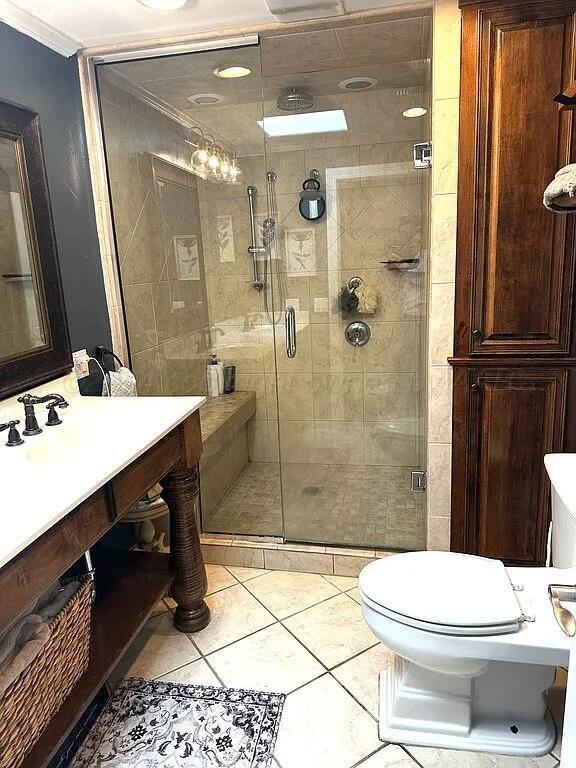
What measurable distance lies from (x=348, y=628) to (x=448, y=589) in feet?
2.41

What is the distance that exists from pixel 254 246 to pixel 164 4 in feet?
4.96

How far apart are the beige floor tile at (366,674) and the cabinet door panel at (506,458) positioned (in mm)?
590

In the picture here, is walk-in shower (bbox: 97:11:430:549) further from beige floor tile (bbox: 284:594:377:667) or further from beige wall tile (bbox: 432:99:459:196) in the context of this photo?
beige wall tile (bbox: 432:99:459:196)

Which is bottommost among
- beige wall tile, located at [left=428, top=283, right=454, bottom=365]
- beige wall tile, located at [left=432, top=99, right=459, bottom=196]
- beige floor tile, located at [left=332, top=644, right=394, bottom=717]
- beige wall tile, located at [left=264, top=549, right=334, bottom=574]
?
beige floor tile, located at [left=332, top=644, right=394, bottom=717]

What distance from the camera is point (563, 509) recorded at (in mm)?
1507

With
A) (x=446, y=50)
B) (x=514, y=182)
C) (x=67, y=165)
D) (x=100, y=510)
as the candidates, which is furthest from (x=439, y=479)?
(x=67, y=165)

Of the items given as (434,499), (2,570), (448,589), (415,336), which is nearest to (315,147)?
(415,336)

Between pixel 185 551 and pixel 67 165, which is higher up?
pixel 67 165

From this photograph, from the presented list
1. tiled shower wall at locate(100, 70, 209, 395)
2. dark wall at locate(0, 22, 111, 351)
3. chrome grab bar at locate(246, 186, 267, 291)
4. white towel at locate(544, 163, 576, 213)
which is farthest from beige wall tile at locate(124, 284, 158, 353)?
white towel at locate(544, 163, 576, 213)

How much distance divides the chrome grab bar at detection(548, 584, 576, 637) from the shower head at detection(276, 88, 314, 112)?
2.53 meters

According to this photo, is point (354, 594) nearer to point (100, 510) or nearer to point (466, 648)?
point (466, 648)

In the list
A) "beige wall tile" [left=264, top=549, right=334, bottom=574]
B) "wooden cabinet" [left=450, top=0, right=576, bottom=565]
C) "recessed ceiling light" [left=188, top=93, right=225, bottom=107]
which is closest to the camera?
"wooden cabinet" [left=450, top=0, right=576, bottom=565]

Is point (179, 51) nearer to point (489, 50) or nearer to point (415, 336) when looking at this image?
point (489, 50)

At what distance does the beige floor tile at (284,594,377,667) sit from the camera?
1970mm
